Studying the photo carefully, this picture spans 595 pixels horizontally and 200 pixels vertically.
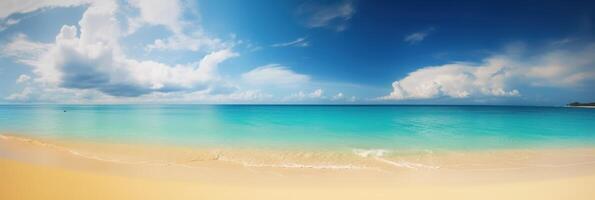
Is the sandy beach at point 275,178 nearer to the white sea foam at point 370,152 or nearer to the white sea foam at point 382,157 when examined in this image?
the white sea foam at point 382,157

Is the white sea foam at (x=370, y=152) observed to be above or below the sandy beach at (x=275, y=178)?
below

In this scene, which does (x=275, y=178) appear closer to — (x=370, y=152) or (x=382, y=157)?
(x=382, y=157)

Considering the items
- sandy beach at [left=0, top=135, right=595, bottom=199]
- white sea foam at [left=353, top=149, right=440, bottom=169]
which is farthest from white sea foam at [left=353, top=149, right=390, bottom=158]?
sandy beach at [left=0, top=135, right=595, bottom=199]

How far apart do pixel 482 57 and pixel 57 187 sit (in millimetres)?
9585

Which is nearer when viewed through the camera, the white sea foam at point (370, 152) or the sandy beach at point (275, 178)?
the sandy beach at point (275, 178)

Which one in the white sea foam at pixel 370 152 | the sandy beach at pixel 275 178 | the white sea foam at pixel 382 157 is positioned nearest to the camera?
the sandy beach at pixel 275 178

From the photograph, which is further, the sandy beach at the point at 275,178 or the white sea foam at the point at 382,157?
the white sea foam at the point at 382,157

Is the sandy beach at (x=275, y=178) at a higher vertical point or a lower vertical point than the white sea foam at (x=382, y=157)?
higher

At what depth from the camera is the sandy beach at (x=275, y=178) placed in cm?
188

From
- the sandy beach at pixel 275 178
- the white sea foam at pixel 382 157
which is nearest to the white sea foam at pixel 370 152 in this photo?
the white sea foam at pixel 382 157

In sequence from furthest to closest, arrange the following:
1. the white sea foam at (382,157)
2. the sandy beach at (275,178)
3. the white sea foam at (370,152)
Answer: the white sea foam at (370,152) < the white sea foam at (382,157) < the sandy beach at (275,178)

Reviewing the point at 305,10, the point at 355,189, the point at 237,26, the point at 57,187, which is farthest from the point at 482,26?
the point at 57,187

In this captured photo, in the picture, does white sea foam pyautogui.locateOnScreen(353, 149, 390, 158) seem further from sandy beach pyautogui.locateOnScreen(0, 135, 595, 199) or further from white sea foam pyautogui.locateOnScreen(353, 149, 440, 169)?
sandy beach pyautogui.locateOnScreen(0, 135, 595, 199)

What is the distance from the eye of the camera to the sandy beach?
74.0 inches
